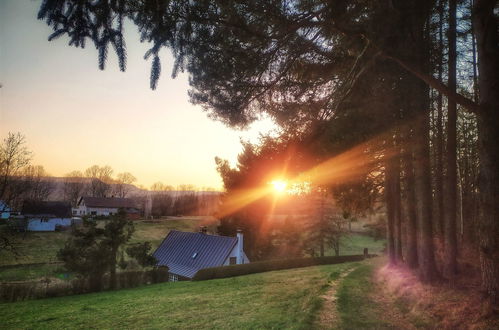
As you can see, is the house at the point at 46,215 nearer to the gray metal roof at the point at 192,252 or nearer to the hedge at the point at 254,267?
the gray metal roof at the point at 192,252

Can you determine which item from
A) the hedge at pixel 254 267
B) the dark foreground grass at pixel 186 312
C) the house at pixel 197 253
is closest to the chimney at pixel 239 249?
the house at pixel 197 253

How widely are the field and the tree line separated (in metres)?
12.9

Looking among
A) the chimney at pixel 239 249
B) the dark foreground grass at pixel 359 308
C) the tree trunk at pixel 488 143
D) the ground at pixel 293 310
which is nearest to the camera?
the tree trunk at pixel 488 143

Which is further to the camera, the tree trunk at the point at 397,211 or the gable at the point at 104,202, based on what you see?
the gable at the point at 104,202

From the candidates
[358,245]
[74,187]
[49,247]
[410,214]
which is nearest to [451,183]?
[410,214]

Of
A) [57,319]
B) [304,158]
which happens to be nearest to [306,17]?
[304,158]

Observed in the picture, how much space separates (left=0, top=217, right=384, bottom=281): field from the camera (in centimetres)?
2962

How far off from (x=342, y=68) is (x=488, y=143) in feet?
17.1

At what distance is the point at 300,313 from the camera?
9414 mm

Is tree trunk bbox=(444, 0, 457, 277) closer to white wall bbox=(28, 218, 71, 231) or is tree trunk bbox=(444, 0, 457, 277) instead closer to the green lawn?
the green lawn

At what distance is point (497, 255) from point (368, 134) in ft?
18.8

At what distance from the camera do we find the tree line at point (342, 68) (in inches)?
231

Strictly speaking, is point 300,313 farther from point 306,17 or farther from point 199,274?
point 199,274

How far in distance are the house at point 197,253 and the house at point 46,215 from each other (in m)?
33.4
